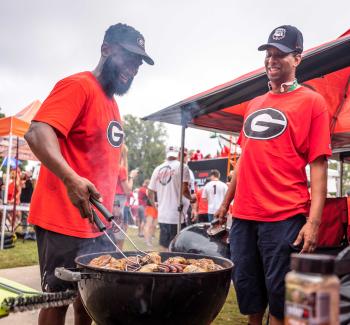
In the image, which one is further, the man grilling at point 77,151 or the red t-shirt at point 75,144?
the red t-shirt at point 75,144

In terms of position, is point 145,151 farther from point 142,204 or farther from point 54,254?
point 54,254

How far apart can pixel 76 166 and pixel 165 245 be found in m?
5.66

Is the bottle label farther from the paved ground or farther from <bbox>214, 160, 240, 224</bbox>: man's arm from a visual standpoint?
the paved ground

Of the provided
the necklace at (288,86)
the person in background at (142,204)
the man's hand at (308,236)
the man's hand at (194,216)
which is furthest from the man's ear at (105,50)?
the person in background at (142,204)

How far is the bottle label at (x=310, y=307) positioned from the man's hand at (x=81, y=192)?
119cm

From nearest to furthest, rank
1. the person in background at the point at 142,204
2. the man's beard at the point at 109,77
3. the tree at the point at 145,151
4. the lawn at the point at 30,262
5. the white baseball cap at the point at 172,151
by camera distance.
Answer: the man's beard at the point at 109,77
the lawn at the point at 30,262
the white baseball cap at the point at 172,151
the person in background at the point at 142,204
the tree at the point at 145,151

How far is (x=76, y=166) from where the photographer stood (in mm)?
2115

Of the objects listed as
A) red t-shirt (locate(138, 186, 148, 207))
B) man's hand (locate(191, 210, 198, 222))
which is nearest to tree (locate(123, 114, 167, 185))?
red t-shirt (locate(138, 186, 148, 207))

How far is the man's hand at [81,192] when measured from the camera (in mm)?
1733

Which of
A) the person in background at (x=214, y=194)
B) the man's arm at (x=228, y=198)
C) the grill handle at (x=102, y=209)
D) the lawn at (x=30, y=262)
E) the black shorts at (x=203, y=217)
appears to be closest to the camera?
the grill handle at (x=102, y=209)

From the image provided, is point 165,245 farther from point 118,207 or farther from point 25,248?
point 25,248

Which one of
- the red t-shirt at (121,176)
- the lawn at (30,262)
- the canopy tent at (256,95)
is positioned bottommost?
the lawn at (30,262)

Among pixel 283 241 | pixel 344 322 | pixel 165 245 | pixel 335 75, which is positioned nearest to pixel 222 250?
pixel 283 241

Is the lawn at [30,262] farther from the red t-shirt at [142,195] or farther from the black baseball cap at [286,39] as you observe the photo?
the red t-shirt at [142,195]
